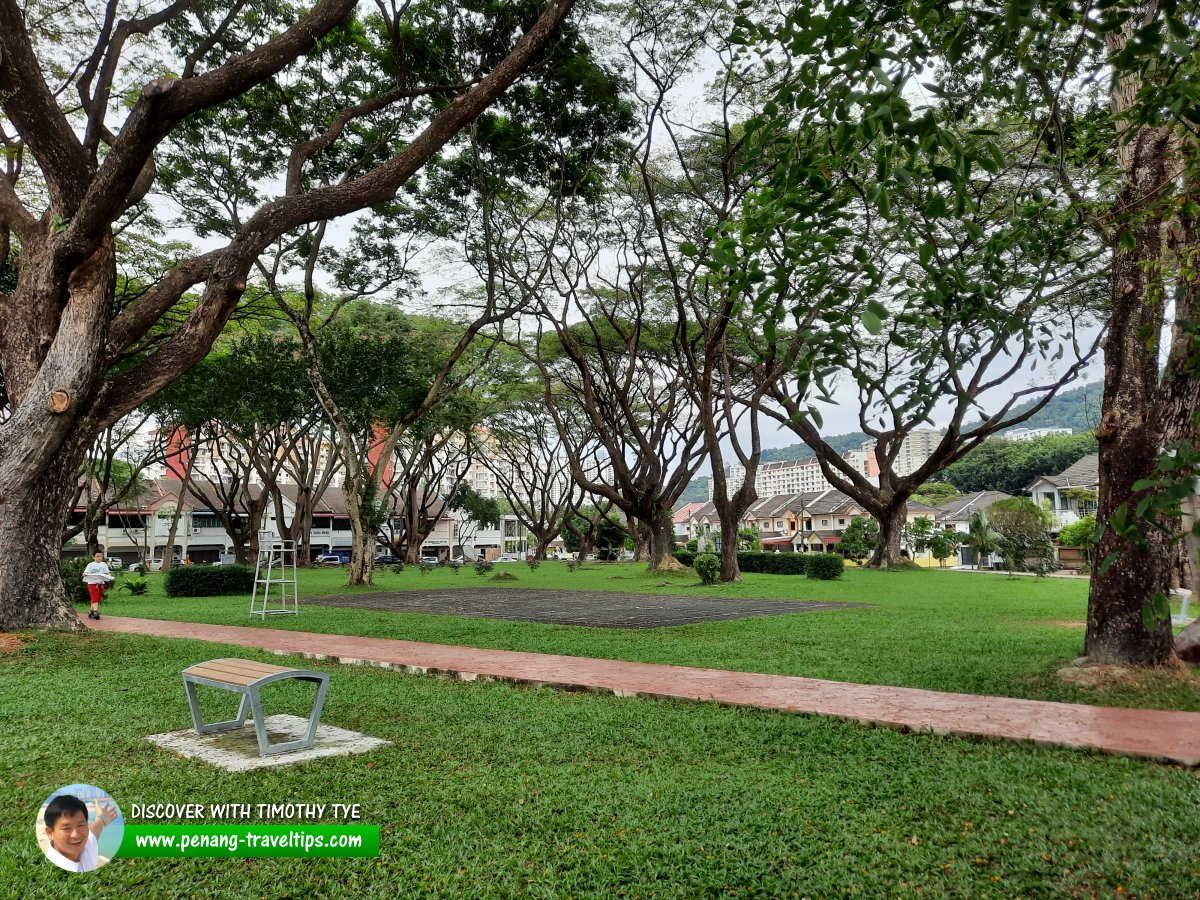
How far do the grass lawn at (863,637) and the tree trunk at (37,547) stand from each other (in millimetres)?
3411

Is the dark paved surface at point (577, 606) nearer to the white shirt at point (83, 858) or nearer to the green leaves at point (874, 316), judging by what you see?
the white shirt at point (83, 858)

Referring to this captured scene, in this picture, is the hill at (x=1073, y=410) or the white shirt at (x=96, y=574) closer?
the hill at (x=1073, y=410)

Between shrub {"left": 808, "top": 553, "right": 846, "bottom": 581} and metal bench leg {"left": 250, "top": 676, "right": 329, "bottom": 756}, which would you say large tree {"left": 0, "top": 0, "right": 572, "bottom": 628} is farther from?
shrub {"left": 808, "top": 553, "right": 846, "bottom": 581}

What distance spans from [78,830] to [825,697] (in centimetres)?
513

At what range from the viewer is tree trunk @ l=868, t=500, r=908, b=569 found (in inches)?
1072

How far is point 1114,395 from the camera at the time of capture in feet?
24.2

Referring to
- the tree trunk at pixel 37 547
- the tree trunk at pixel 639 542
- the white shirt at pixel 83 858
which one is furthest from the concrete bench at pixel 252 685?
the tree trunk at pixel 639 542

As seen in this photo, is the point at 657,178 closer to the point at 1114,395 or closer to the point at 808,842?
the point at 1114,395

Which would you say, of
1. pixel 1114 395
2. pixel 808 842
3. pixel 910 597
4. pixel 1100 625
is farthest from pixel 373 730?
pixel 910 597

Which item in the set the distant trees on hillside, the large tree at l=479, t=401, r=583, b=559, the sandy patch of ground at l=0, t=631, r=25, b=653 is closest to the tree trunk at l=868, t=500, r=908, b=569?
the large tree at l=479, t=401, r=583, b=559

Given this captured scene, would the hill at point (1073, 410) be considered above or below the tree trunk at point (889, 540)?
above

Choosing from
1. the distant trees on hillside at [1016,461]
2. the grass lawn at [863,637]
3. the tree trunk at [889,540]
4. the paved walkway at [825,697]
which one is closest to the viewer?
the paved walkway at [825,697]

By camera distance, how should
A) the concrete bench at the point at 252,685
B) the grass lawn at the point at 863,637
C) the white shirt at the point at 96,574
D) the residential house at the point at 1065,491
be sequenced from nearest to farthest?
1. the concrete bench at the point at 252,685
2. the grass lawn at the point at 863,637
3. the white shirt at the point at 96,574
4. the residential house at the point at 1065,491

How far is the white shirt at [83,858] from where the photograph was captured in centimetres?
327
